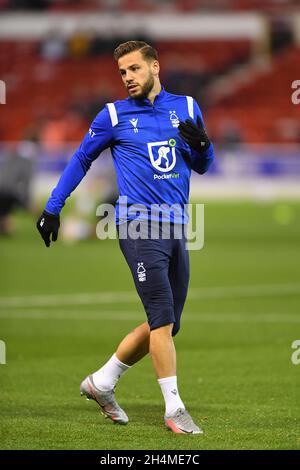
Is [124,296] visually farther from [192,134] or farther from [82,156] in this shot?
[192,134]

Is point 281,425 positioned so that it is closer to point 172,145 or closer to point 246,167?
point 172,145

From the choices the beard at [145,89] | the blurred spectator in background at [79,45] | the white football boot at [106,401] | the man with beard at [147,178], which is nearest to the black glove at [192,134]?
the man with beard at [147,178]

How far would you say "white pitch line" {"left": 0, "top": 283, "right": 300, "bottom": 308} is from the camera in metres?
16.1

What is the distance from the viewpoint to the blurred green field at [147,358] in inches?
309

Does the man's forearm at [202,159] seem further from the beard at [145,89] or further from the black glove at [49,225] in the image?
the black glove at [49,225]

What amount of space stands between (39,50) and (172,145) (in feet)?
146

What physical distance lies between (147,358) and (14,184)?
14.0m

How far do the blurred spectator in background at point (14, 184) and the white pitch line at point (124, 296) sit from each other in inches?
326

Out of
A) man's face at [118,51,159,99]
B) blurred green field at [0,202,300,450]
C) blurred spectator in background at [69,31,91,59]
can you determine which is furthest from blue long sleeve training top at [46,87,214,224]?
blurred spectator in background at [69,31,91,59]

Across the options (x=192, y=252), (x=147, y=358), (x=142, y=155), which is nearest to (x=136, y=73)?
(x=142, y=155)

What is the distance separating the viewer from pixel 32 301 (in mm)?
16234

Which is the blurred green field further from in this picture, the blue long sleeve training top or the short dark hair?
the short dark hair

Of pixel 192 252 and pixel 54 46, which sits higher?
pixel 54 46

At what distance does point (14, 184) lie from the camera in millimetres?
25453
